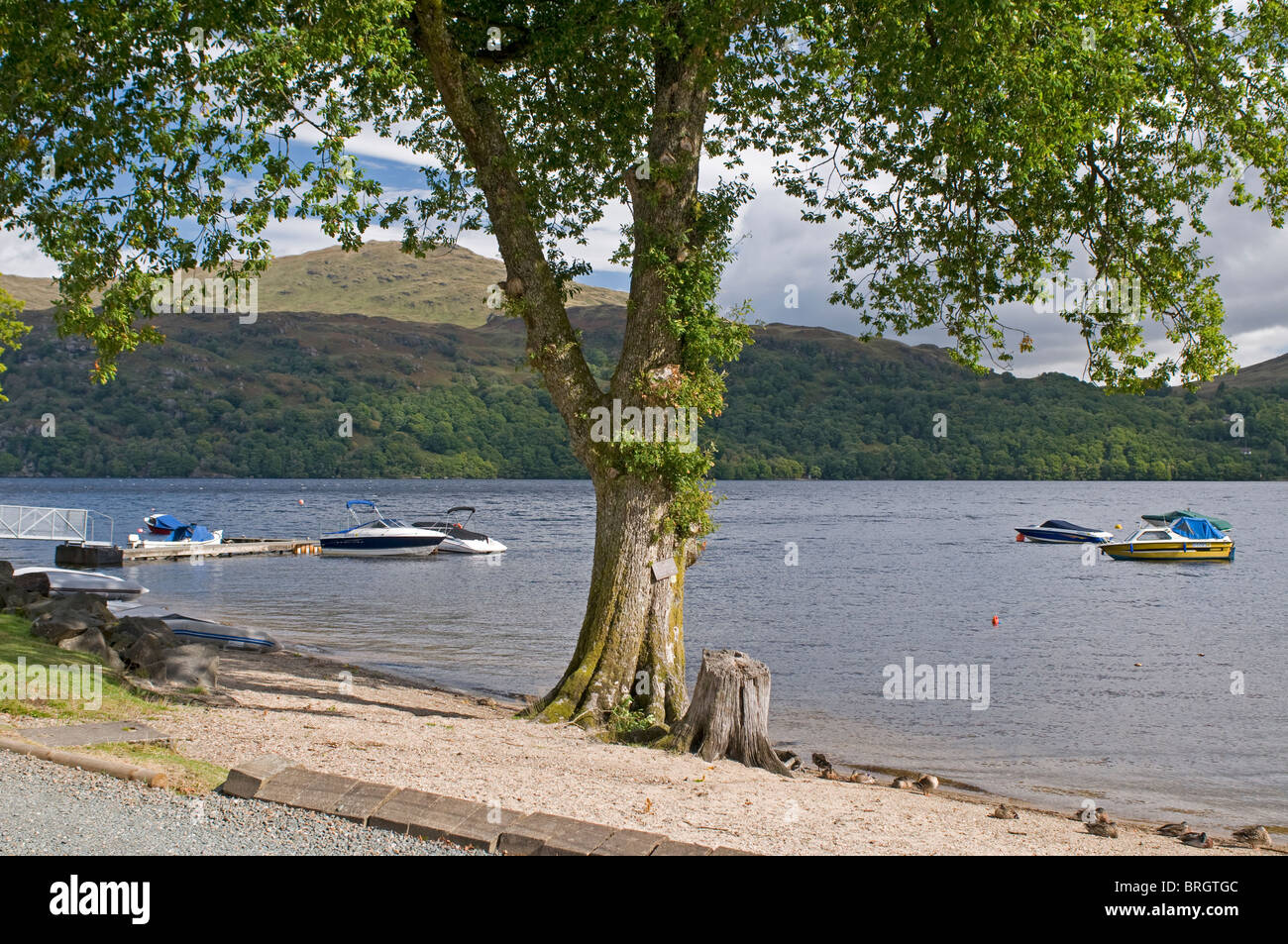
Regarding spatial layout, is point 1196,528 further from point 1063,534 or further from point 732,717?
point 732,717

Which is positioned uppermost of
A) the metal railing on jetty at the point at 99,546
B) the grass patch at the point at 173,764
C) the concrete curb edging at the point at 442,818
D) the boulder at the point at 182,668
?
the concrete curb edging at the point at 442,818

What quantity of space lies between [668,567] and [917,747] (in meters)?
6.60

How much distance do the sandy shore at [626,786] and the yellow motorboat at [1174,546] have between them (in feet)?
176

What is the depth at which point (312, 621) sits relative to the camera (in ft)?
100

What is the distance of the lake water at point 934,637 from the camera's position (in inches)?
630

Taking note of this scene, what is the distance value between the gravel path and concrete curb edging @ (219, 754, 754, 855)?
0.09m

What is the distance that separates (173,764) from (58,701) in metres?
3.02

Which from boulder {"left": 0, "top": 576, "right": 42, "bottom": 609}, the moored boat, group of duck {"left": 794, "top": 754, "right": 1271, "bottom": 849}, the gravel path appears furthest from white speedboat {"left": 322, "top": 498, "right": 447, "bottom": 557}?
the gravel path

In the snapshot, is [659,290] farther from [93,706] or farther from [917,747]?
[917,747]

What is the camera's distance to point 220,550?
2067 inches

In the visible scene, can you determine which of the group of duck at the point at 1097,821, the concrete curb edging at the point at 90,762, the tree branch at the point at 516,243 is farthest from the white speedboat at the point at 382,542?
the concrete curb edging at the point at 90,762

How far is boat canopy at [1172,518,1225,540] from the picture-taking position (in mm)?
61000

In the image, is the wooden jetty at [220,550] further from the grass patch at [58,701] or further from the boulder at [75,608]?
the grass patch at [58,701]
